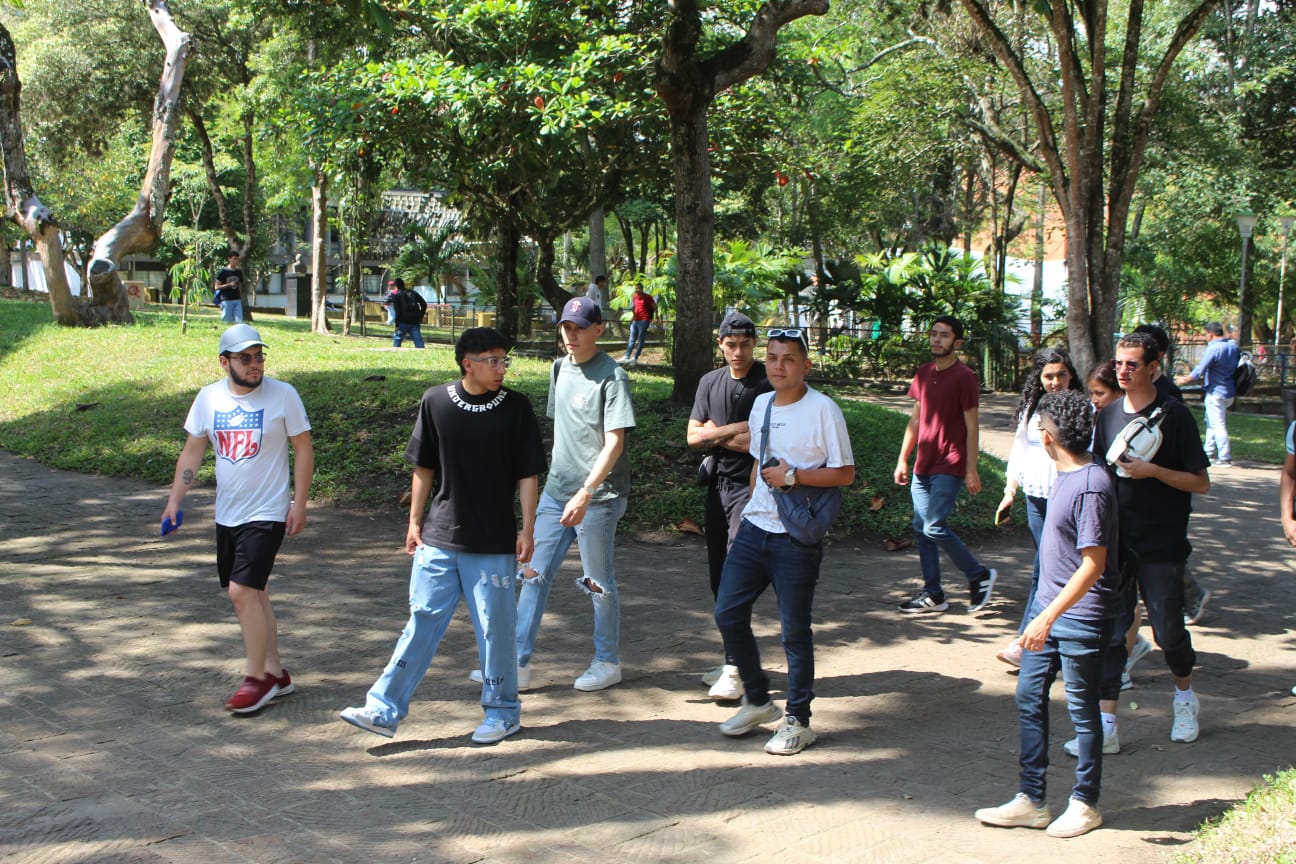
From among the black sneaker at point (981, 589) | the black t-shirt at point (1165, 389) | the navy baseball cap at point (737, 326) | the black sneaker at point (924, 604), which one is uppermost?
the navy baseball cap at point (737, 326)

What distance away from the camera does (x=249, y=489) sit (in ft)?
17.2

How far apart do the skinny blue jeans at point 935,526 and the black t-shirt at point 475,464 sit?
10.4 ft

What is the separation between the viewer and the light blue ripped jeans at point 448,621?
15.9ft

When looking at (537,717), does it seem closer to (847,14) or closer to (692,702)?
(692,702)

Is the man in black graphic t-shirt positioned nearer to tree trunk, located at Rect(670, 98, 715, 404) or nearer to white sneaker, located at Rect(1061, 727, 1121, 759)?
white sneaker, located at Rect(1061, 727, 1121, 759)

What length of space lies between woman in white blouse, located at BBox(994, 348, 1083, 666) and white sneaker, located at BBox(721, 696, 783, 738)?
161cm

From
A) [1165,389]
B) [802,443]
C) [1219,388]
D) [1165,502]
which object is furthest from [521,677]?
[1219,388]

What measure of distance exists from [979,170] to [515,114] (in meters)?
19.9

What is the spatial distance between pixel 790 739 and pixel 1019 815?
3.45 feet

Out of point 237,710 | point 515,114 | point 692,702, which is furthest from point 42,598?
point 515,114

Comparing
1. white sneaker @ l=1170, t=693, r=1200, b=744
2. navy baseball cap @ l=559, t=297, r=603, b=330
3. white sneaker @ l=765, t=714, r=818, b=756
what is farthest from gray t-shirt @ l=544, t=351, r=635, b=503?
white sneaker @ l=1170, t=693, r=1200, b=744

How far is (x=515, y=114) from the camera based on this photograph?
15.0 m

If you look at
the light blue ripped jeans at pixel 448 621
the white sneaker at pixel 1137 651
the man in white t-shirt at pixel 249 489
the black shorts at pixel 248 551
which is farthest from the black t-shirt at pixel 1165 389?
the black shorts at pixel 248 551

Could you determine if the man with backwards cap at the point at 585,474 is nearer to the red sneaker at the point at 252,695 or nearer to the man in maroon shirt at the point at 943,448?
the red sneaker at the point at 252,695
